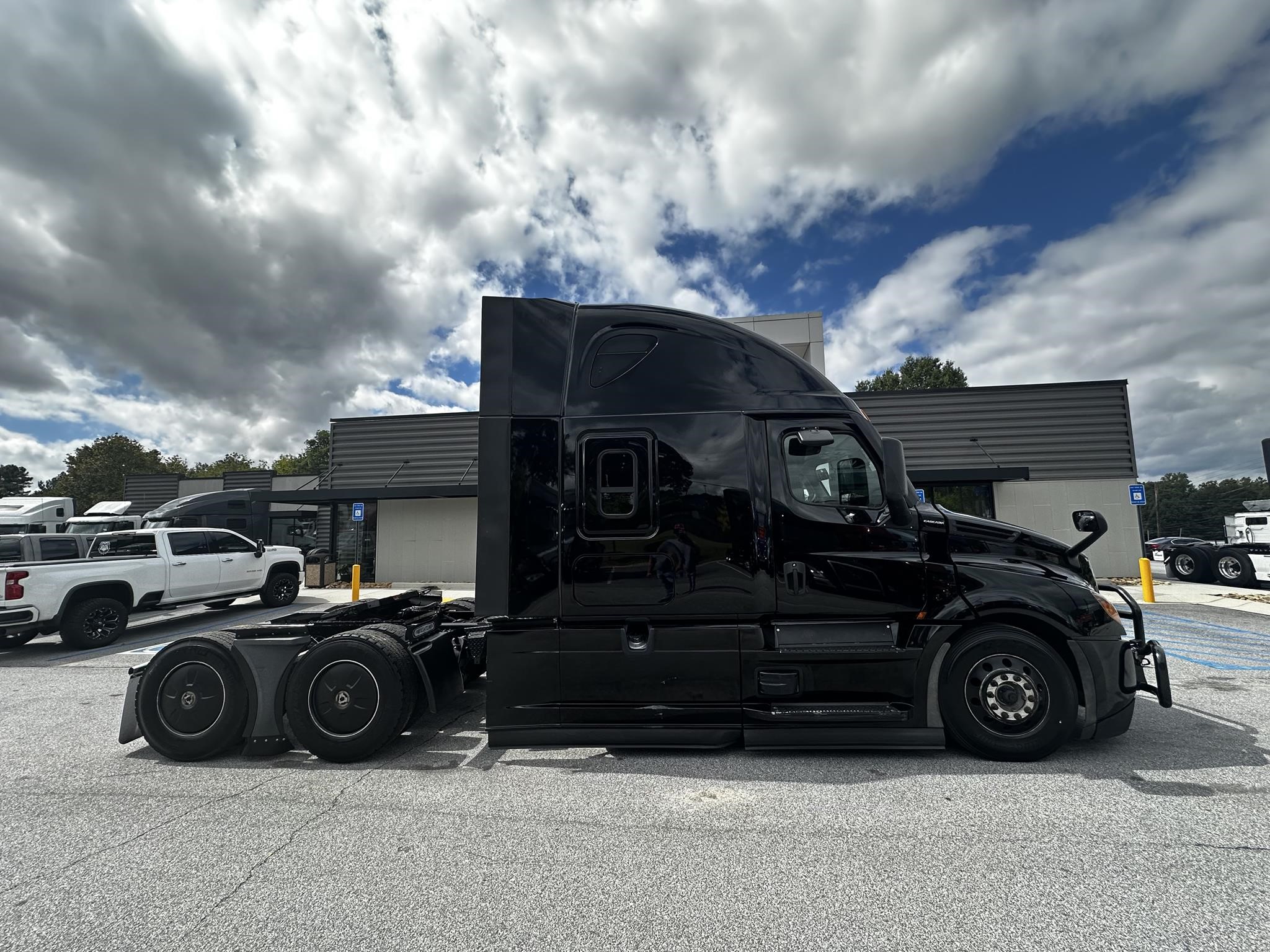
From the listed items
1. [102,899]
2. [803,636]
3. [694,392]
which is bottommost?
[102,899]

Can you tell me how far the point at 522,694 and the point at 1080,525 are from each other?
4.30 metres

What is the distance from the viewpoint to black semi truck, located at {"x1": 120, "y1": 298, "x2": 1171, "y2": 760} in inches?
162

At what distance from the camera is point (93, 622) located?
363 inches

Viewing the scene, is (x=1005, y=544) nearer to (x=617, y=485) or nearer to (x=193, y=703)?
(x=617, y=485)

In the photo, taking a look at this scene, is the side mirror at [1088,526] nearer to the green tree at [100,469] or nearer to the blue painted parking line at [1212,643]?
the blue painted parking line at [1212,643]

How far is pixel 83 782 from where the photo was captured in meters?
4.09

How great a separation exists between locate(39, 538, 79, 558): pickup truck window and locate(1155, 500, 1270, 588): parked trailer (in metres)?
24.9

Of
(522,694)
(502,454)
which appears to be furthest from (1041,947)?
(502,454)

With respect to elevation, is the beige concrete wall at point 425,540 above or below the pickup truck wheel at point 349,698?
above

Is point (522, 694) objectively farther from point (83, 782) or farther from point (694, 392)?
point (83, 782)

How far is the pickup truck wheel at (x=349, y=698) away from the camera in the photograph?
4.30 meters

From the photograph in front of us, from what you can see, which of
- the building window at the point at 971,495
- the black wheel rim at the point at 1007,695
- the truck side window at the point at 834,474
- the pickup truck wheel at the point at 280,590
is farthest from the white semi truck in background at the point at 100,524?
the building window at the point at 971,495

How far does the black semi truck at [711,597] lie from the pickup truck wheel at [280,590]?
10.1 metres

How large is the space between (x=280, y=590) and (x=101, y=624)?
14.3 ft
